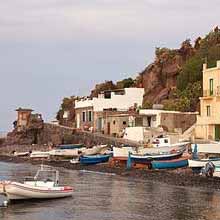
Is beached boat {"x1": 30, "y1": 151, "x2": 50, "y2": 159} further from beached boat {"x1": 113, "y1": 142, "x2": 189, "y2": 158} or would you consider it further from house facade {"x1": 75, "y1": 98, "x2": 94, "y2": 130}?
beached boat {"x1": 113, "y1": 142, "x2": 189, "y2": 158}

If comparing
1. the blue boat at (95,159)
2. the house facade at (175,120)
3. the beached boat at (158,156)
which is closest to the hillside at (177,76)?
the house facade at (175,120)

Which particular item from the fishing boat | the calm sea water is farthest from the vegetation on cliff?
the fishing boat

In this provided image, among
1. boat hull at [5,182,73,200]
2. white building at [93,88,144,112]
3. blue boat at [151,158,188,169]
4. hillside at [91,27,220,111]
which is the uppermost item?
hillside at [91,27,220,111]

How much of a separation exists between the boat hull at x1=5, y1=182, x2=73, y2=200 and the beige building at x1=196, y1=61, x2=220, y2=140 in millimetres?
32514

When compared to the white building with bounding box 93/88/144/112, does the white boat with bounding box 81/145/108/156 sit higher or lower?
lower

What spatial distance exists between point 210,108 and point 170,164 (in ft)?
50.2

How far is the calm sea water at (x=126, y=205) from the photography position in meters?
34.5

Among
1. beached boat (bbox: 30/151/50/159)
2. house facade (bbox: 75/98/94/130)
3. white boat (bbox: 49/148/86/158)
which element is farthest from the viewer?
house facade (bbox: 75/98/94/130)

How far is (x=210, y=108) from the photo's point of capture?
71750 mm

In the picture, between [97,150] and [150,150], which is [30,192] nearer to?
[150,150]

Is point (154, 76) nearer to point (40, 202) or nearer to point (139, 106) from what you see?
point (139, 106)

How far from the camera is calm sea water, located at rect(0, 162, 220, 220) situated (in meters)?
34.5

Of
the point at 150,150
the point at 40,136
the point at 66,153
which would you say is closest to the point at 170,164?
the point at 150,150

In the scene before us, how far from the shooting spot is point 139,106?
99.2 m
